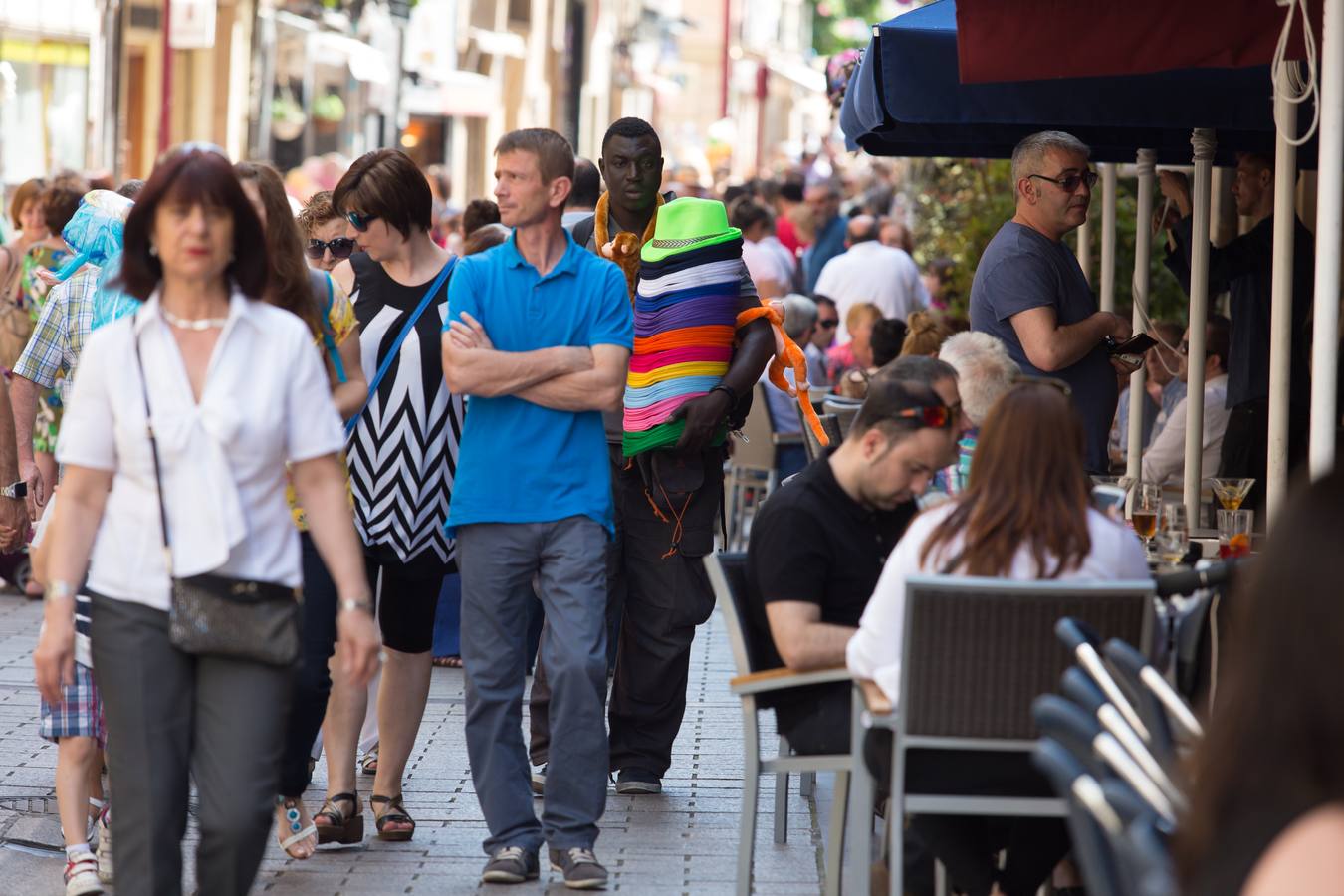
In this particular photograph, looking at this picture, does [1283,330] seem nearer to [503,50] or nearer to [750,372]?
[750,372]

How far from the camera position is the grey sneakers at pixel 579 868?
17.2 ft

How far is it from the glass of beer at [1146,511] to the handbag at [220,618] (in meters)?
2.58

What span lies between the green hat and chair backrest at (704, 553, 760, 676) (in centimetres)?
157

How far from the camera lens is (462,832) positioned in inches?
234

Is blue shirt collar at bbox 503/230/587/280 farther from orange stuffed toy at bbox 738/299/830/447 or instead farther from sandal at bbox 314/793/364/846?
sandal at bbox 314/793/364/846

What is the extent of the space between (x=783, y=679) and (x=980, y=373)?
122 cm

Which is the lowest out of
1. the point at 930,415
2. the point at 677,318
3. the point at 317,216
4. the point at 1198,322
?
the point at 930,415

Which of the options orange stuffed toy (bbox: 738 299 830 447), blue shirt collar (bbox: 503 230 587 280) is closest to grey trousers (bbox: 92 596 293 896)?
blue shirt collar (bbox: 503 230 587 280)

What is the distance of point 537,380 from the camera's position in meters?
5.20

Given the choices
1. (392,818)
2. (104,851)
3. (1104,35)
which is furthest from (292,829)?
(1104,35)

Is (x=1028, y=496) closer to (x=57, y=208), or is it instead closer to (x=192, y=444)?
(x=192, y=444)

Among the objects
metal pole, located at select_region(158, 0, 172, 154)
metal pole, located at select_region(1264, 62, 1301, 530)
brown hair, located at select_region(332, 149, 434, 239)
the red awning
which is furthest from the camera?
metal pole, located at select_region(158, 0, 172, 154)

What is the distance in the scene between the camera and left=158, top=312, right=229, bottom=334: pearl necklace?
13.1ft

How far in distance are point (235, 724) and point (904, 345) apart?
547cm
